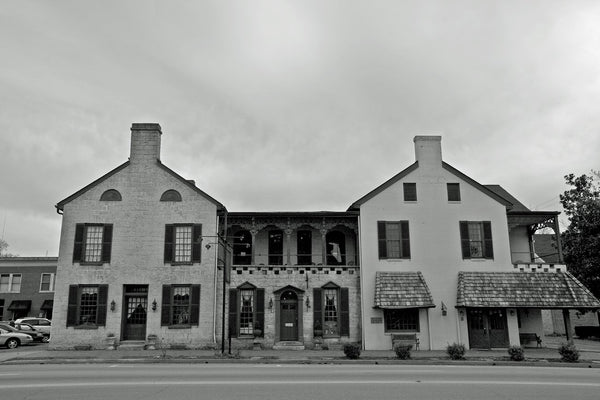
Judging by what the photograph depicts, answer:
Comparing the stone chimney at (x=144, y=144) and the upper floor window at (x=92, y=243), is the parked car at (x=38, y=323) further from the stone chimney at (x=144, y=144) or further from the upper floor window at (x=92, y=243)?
the stone chimney at (x=144, y=144)

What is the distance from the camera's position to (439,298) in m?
26.1

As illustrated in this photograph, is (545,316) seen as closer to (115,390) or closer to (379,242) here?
(379,242)

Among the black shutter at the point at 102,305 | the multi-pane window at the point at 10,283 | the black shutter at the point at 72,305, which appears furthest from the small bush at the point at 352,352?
the multi-pane window at the point at 10,283

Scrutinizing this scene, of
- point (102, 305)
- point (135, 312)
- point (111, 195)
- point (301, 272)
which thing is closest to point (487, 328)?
point (301, 272)

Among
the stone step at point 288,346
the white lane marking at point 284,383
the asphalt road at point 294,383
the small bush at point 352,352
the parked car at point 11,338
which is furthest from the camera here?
the parked car at point 11,338

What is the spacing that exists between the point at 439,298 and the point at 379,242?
406cm

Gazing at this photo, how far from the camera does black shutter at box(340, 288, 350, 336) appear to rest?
85.9 feet

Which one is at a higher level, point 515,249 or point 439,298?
point 515,249

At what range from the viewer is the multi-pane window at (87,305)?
25453mm

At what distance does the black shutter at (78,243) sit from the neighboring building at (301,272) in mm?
59

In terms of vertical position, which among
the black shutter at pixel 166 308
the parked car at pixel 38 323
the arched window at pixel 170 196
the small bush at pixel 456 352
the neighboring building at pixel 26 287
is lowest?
the small bush at pixel 456 352

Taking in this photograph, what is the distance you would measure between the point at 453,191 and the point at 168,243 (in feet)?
49.4

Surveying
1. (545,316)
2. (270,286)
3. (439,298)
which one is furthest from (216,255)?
(545,316)

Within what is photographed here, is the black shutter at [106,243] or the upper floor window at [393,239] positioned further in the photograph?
the upper floor window at [393,239]
